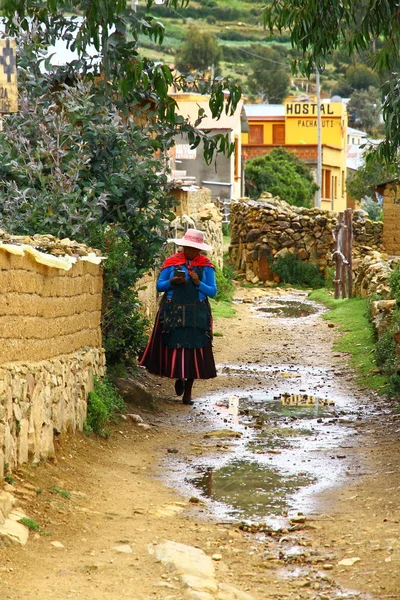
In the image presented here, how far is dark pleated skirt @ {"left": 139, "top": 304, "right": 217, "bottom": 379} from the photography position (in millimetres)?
9938

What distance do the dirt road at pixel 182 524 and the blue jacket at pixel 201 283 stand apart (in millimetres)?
1177

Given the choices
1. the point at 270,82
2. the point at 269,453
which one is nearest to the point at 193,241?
the point at 269,453

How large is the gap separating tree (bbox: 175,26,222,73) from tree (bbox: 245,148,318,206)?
140 ft

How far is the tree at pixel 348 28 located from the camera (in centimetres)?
754

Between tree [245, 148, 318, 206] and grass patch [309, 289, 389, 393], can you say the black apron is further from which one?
tree [245, 148, 318, 206]

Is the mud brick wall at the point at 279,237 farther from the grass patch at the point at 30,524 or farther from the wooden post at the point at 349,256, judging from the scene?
the grass patch at the point at 30,524

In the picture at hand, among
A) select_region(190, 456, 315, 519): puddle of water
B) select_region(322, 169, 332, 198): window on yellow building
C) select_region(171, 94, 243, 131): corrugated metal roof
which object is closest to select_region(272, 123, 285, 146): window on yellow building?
select_region(322, 169, 332, 198): window on yellow building

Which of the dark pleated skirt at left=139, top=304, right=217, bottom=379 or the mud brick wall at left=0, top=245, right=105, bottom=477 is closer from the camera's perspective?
the mud brick wall at left=0, top=245, right=105, bottom=477

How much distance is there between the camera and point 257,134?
5747cm

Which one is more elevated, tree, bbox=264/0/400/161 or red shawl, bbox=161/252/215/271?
tree, bbox=264/0/400/161

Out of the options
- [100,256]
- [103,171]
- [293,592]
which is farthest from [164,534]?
[103,171]

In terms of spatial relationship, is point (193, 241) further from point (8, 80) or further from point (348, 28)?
point (8, 80)

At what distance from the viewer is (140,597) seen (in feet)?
15.2

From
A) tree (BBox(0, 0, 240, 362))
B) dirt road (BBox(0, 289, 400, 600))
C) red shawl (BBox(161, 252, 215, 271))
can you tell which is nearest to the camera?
dirt road (BBox(0, 289, 400, 600))
